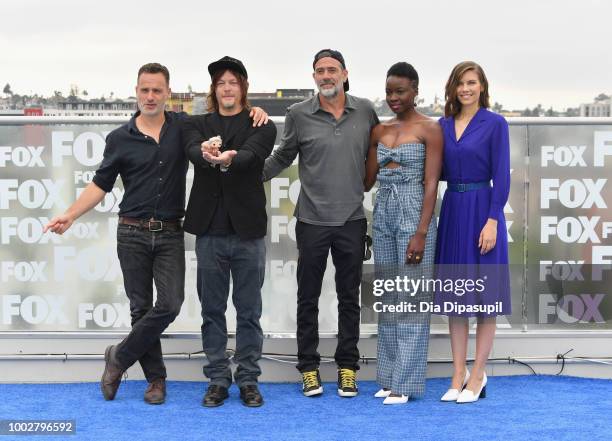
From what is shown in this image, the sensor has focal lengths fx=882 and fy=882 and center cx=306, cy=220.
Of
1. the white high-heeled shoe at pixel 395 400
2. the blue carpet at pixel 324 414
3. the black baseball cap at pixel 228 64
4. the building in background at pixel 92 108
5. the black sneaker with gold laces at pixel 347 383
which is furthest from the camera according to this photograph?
the building in background at pixel 92 108

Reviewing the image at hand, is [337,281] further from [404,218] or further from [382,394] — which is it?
[382,394]

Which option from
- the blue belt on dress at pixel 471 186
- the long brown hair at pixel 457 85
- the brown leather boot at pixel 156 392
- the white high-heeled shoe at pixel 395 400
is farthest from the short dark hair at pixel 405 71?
the brown leather boot at pixel 156 392

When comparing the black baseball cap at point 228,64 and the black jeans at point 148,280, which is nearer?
the black baseball cap at point 228,64

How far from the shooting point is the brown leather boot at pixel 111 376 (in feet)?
16.1

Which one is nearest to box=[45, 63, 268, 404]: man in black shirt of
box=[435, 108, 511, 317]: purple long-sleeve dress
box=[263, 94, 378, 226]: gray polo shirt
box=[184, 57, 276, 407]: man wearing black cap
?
box=[184, 57, 276, 407]: man wearing black cap

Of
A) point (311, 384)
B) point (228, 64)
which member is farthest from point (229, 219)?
point (311, 384)

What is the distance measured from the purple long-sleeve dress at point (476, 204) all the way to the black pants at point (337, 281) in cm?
47

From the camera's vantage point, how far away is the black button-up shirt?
471 centimetres

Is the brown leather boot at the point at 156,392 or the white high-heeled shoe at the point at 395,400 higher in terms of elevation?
the brown leather boot at the point at 156,392

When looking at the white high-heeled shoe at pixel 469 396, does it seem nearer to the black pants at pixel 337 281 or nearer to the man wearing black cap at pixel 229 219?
the black pants at pixel 337 281

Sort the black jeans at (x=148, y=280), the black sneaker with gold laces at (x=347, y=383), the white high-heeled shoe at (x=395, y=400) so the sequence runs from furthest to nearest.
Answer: the black sneaker with gold laces at (x=347, y=383) → the white high-heeled shoe at (x=395, y=400) → the black jeans at (x=148, y=280)

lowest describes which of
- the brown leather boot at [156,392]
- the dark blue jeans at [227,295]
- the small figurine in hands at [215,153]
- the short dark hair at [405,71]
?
the brown leather boot at [156,392]

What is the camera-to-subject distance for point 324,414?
468 centimetres

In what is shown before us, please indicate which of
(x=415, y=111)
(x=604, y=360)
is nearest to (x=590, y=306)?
(x=604, y=360)
